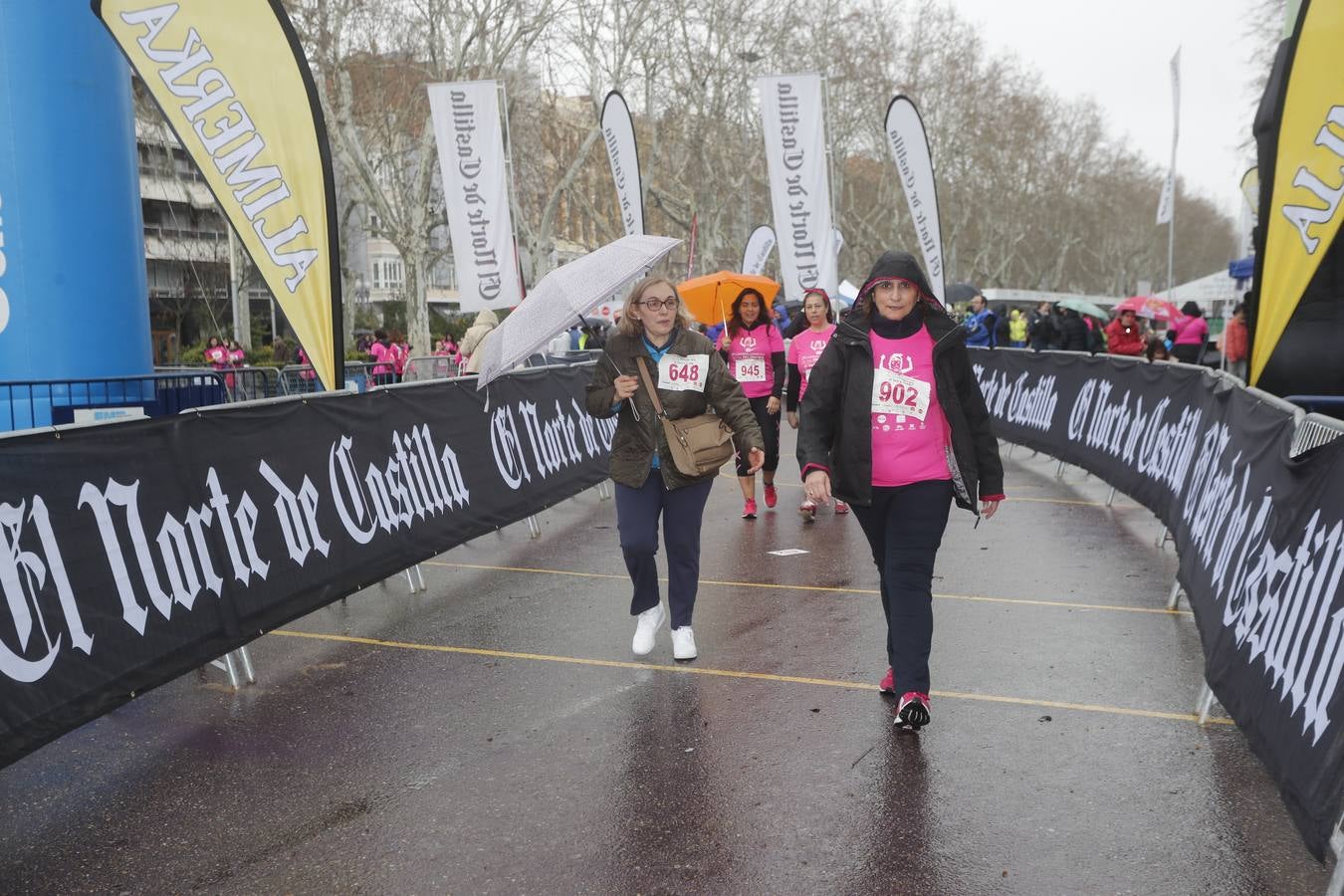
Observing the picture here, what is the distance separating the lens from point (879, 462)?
196 inches

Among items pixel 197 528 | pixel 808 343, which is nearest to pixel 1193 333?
pixel 808 343

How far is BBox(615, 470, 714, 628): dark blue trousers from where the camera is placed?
598 cm

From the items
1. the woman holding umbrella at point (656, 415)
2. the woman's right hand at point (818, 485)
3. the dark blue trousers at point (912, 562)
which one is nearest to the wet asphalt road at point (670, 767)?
the dark blue trousers at point (912, 562)

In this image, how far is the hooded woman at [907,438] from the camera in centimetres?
493

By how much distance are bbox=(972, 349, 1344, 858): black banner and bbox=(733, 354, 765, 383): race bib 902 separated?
3.24 meters

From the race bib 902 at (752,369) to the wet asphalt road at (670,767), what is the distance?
10.0ft

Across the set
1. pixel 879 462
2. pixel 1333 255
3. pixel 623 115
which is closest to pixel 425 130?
pixel 623 115

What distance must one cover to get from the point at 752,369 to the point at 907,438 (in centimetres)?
531

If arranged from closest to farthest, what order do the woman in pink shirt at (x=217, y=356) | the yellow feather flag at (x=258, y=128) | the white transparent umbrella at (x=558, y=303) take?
the white transparent umbrella at (x=558, y=303), the yellow feather flag at (x=258, y=128), the woman in pink shirt at (x=217, y=356)

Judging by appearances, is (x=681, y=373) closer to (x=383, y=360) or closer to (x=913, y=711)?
(x=913, y=711)

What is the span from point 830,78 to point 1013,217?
2621cm

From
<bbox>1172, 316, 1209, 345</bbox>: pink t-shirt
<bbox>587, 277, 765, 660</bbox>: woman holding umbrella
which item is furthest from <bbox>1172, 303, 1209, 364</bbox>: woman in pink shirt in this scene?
<bbox>587, 277, 765, 660</bbox>: woman holding umbrella

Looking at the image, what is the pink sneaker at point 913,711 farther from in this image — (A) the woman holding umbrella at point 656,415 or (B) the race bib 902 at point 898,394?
(A) the woman holding umbrella at point 656,415

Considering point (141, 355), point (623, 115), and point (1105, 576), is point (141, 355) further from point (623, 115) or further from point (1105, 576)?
point (623, 115)
